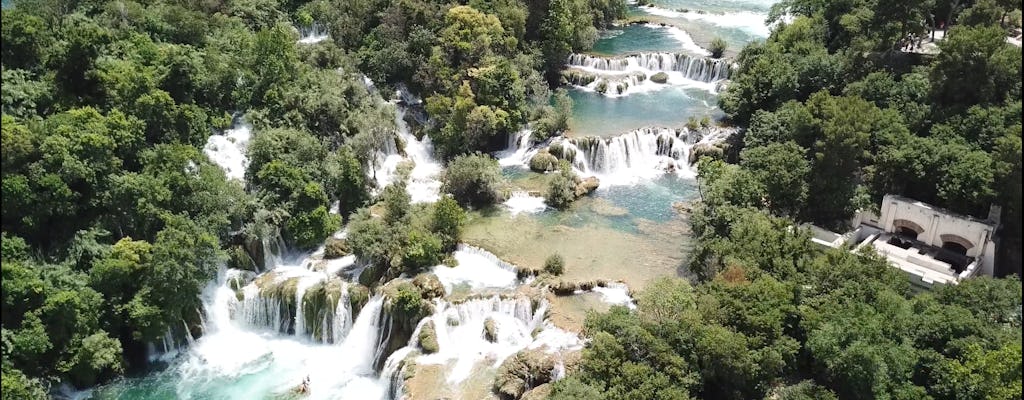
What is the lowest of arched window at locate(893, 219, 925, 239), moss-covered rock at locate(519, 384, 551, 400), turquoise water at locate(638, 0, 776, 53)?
moss-covered rock at locate(519, 384, 551, 400)

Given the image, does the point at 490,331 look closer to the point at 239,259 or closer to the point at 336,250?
the point at 336,250

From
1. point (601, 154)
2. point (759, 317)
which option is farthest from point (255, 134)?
point (759, 317)

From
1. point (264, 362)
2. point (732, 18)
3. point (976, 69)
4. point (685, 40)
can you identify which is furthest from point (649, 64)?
point (264, 362)

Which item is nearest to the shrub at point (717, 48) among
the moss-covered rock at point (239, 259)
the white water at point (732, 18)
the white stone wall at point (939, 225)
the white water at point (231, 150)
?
the white water at point (732, 18)

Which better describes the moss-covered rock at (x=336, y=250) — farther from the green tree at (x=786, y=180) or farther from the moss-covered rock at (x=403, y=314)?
the green tree at (x=786, y=180)

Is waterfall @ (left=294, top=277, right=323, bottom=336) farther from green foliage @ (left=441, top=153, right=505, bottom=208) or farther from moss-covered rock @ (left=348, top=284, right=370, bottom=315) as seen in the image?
green foliage @ (left=441, top=153, right=505, bottom=208)

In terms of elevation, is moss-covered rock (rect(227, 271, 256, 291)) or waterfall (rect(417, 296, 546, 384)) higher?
moss-covered rock (rect(227, 271, 256, 291))

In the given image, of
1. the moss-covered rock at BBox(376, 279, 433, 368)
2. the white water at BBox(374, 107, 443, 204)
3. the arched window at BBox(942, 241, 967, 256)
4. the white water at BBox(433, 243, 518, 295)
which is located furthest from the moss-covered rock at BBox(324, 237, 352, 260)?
the arched window at BBox(942, 241, 967, 256)
